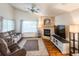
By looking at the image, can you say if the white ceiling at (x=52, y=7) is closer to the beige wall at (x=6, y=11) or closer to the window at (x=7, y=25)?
the beige wall at (x=6, y=11)

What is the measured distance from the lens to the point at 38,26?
2379mm

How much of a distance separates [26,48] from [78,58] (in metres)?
Answer: 1.06

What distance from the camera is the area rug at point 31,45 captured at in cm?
228

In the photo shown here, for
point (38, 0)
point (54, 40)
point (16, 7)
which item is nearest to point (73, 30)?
point (54, 40)

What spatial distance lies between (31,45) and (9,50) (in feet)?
1.48

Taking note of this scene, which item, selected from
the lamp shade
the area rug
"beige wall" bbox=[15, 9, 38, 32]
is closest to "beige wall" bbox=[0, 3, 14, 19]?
"beige wall" bbox=[15, 9, 38, 32]

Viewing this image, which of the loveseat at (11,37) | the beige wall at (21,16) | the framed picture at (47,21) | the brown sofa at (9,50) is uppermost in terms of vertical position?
the beige wall at (21,16)

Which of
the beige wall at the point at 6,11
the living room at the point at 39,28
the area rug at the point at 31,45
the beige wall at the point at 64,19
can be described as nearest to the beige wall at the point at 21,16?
the living room at the point at 39,28

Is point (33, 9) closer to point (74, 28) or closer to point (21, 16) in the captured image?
point (21, 16)

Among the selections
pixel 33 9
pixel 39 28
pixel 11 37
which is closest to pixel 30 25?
pixel 39 28

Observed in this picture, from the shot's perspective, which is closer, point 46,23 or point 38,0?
point 38,0

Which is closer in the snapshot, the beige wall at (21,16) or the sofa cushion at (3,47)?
the sofa cushion at (3,47)

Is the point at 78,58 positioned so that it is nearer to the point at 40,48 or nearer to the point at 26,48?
the point at 40,48

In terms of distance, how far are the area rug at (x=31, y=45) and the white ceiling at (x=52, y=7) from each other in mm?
626
